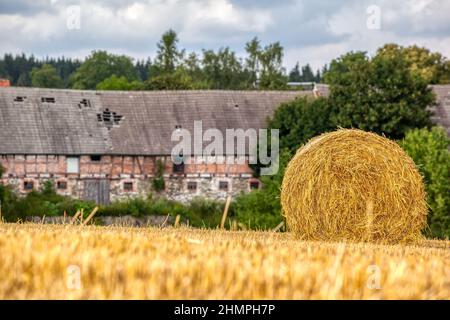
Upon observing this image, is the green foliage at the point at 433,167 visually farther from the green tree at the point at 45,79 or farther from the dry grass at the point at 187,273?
the green tree at the point at 45,79

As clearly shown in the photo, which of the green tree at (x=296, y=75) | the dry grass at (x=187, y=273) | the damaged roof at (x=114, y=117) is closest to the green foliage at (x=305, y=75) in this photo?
the green tree at (x=296, y=75)

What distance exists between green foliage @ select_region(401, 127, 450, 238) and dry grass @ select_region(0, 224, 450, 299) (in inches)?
1752

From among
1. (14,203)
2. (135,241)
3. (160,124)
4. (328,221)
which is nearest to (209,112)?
(160,124)

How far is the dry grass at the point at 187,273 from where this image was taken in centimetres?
927

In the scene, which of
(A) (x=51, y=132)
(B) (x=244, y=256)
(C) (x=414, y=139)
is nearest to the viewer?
(B) (x=244, y=256)

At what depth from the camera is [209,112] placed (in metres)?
70.5

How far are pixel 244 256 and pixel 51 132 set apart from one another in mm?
57267

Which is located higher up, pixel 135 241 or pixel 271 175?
pixel 135 241

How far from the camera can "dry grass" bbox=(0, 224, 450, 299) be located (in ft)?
30.4

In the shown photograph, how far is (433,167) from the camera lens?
56.6 m

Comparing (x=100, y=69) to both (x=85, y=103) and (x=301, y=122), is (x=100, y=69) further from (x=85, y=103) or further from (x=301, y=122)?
(x=301, y=122)

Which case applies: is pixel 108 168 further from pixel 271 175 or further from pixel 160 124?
pixel 271 175

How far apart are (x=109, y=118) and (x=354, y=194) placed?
2026 inches

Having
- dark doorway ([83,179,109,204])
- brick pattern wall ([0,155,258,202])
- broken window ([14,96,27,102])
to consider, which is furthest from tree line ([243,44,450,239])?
broken window ([14,96,27,102])
